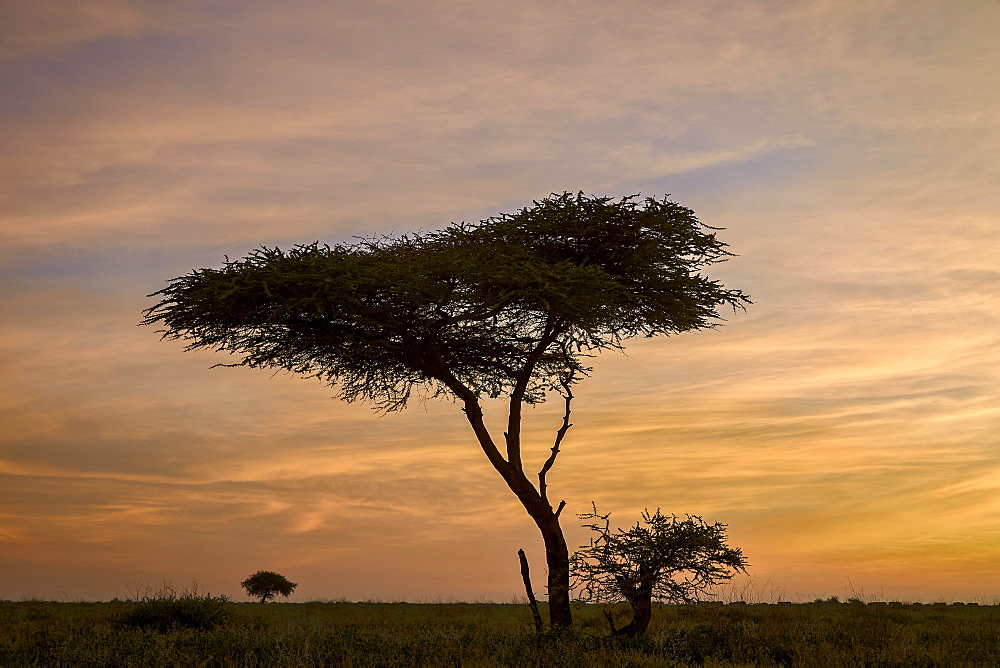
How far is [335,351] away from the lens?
19.6 meters

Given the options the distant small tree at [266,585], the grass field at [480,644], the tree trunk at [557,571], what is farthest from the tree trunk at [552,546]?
the distant small tree at [266,585]

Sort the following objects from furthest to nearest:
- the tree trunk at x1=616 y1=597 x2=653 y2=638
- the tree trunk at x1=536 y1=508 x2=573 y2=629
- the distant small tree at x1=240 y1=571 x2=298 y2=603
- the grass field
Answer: the distant small tree at x1=240 y1=571 x2=298 y2=603
the tree trunk at x1=536 y1=508 x2=573 y2=629
the tree trunk at x1=616 y1=597 x2=653 y2=638
the grass field

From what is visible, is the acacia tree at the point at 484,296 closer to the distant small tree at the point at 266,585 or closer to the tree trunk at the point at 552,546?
the tree trunk at the point at 552,546

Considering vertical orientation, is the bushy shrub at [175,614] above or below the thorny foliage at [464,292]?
below

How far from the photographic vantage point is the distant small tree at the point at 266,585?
37.6 m

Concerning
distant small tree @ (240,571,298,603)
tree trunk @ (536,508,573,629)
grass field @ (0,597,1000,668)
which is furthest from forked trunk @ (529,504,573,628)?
distant small tree @ (240,571,298,603)

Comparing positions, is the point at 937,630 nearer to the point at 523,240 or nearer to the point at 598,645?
the point at 598,645

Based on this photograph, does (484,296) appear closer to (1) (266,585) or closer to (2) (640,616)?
(2) (640,616)

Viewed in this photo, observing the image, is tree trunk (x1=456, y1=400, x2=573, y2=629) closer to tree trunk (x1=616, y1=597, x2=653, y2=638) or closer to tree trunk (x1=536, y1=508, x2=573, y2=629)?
tree trunk (x1=536, y1=508, x2=573, y2=629)

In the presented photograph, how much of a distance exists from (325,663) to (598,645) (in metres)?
4.77

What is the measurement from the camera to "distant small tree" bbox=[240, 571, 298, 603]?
3759 cm

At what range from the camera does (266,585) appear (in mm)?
37562

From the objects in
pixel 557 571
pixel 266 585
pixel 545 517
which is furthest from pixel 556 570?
pixel 266 585

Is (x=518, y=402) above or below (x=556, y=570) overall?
above
